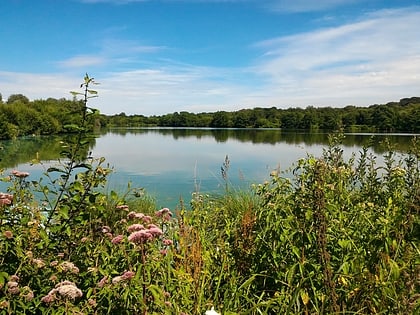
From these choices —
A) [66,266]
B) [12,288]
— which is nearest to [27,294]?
[12,288]

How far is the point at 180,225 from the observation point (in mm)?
2955

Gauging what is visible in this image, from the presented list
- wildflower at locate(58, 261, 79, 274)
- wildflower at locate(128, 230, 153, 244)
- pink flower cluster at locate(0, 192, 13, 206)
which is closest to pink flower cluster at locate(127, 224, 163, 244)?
wildflower at locate(128, 230, 153, 244)

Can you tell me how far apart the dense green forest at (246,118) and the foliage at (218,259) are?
755mm

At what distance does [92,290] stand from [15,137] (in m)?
2.09

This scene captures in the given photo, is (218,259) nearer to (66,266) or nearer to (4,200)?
(66,266)

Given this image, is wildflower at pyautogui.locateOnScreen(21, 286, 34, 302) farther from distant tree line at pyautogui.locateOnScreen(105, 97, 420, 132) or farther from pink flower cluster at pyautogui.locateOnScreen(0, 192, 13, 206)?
distant tree line at pyautogui.locateOnScreen(105, 97, 420, 132)

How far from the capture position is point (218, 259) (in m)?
2.89

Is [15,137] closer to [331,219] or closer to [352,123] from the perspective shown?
[331,219]

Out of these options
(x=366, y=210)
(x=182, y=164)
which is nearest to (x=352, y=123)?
(x=182, y=164)

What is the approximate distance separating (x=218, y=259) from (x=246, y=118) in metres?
91.5

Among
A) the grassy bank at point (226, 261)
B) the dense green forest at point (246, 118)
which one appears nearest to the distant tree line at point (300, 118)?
the dense green forest at point (246, 118)

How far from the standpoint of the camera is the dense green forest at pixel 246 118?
36.6 meters

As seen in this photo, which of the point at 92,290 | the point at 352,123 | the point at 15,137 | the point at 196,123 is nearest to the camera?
the point at 92,290

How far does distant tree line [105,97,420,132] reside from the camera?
47250mm
